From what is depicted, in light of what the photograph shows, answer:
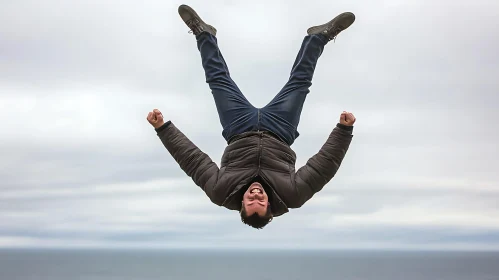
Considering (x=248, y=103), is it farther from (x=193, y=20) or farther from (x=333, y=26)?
(x=333, y=26)

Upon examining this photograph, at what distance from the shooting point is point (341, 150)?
723 centimetres

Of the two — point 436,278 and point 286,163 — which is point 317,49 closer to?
point 286,163

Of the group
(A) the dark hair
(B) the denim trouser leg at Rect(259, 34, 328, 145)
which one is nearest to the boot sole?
(B) the denim trouser leg at Rect(259, 34, 328, 145)

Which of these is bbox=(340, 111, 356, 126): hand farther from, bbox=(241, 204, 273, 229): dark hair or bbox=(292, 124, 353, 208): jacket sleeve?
bbox=(241, 204, 273, 229): dark hair

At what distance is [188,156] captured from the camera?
7422 mm

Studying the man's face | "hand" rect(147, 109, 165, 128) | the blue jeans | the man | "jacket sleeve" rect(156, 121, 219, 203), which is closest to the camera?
the man's face

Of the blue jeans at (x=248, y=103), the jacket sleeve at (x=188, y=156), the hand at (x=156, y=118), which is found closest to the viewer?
the jacket sleeve at (x=188, y=156)

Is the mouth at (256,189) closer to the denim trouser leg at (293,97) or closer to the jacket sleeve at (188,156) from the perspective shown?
the jacket sleeve at (188,156)

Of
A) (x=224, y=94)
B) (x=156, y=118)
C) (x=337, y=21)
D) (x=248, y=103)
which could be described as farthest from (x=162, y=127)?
(x=337, y=21)

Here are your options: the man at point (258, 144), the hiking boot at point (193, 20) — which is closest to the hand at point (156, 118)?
the man at point (258, 144)

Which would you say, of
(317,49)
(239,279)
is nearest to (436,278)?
(239,279)

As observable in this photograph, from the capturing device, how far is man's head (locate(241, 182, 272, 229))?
22.9ft

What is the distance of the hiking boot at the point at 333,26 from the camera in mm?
7781

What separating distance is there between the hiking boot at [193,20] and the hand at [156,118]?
3.92ft
